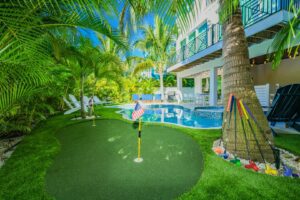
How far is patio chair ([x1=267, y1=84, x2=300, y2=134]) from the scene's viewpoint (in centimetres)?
481

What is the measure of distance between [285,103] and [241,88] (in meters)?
2.43

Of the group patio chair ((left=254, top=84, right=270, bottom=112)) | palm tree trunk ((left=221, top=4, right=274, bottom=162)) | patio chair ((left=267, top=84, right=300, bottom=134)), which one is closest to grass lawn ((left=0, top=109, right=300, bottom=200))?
palm tree trunk ((left=221, top=4, right=274, bottom=162))

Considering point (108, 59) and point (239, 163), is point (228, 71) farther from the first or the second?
point (108, 59)

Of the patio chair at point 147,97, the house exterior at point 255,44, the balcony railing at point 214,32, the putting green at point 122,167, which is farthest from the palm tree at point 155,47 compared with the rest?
the putting green at point 122,167

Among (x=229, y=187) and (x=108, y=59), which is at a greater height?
(x=108, y=59)

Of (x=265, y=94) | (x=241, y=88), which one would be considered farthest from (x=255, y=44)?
(x=241, y=88)

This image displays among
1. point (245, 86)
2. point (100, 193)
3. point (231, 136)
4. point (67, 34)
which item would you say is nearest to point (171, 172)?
point (100, 193)

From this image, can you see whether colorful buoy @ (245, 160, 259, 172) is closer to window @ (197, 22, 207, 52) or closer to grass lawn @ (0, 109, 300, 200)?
grass lawn @ (0, 109, 300, 200)

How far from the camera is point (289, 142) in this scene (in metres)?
4.51

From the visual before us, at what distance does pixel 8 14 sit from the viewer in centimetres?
185

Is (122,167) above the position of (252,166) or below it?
below

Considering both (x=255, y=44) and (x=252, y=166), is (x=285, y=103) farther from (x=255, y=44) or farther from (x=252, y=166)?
(x=255, y=44)

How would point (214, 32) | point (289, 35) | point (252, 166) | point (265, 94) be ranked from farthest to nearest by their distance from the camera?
1. point (214, 32)
2. point (265, 94)
3. point (252, 166)
4. point (289, 35)

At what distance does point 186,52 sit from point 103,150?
43.2ft
